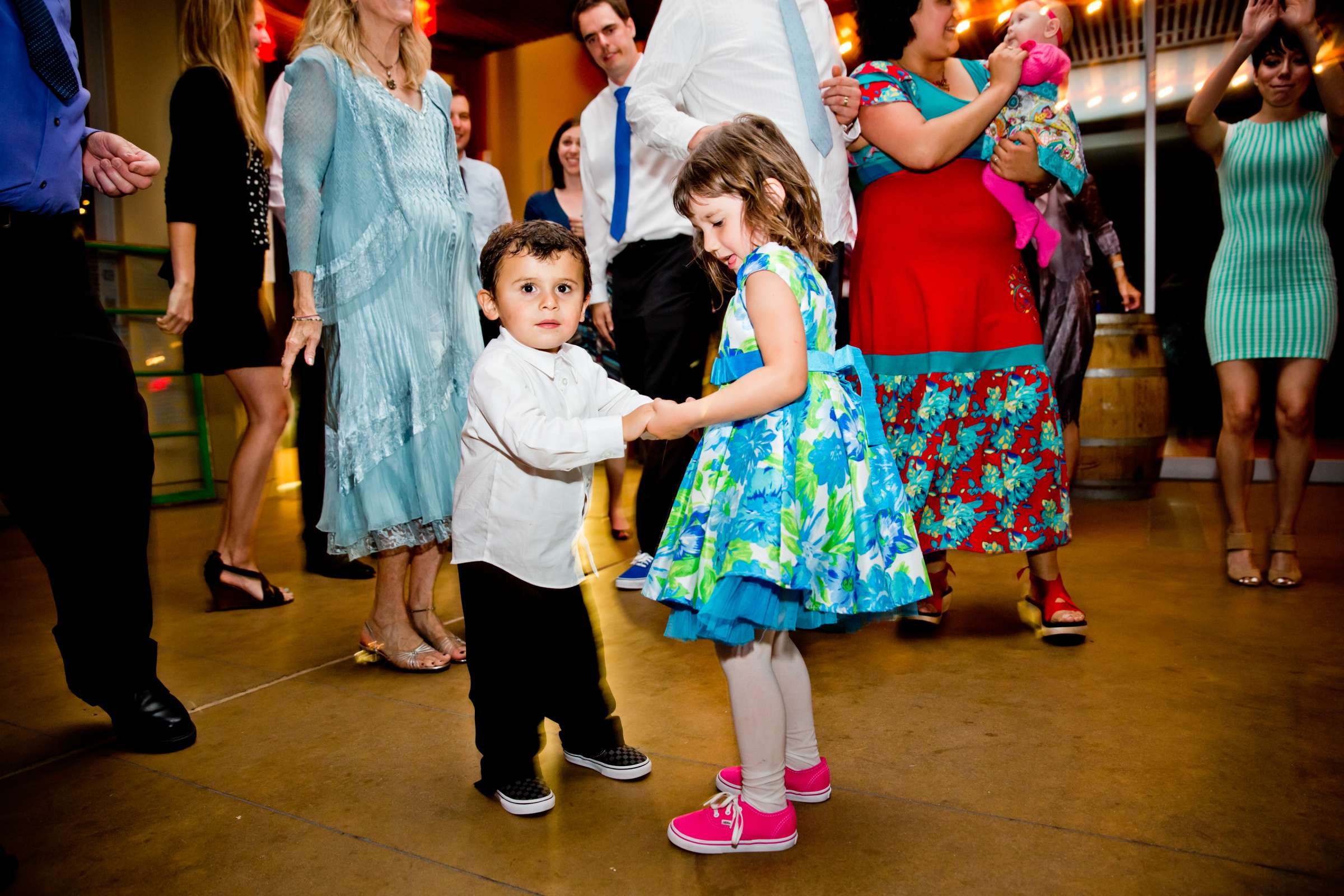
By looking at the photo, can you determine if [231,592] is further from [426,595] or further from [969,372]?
[969,372]

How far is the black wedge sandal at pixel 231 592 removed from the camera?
104 inches

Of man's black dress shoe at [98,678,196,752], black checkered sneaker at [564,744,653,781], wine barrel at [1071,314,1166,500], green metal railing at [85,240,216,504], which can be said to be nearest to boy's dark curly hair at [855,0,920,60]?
black checkered sneaker at [564,744,653,781]

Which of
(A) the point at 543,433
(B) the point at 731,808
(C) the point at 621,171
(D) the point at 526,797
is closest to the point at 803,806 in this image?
(B) the point at 731,808

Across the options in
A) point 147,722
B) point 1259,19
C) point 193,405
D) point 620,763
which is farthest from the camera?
point 193,405

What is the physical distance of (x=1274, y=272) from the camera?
276 centimetres

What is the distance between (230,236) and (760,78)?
1.62 metres

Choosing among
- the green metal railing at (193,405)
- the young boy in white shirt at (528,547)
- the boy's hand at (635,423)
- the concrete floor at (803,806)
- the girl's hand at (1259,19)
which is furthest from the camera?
the green metal railing at (193,405)

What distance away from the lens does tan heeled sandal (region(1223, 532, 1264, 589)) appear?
2635 mm

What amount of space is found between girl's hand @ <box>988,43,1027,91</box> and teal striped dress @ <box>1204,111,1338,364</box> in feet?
4.28

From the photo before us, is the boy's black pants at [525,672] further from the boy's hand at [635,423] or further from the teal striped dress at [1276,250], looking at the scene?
the teal striped dress at [1276,250]

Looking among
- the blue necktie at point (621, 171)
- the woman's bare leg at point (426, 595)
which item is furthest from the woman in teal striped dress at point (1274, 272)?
the woman's bare leg at point (426, 595)

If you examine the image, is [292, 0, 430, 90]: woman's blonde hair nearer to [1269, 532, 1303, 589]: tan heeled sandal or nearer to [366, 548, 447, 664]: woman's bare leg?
[366, 548, 447, 664]: woman's bare leg

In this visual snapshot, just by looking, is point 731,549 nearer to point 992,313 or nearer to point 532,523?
point 532,523

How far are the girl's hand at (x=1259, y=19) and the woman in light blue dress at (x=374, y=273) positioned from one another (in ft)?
7.40
